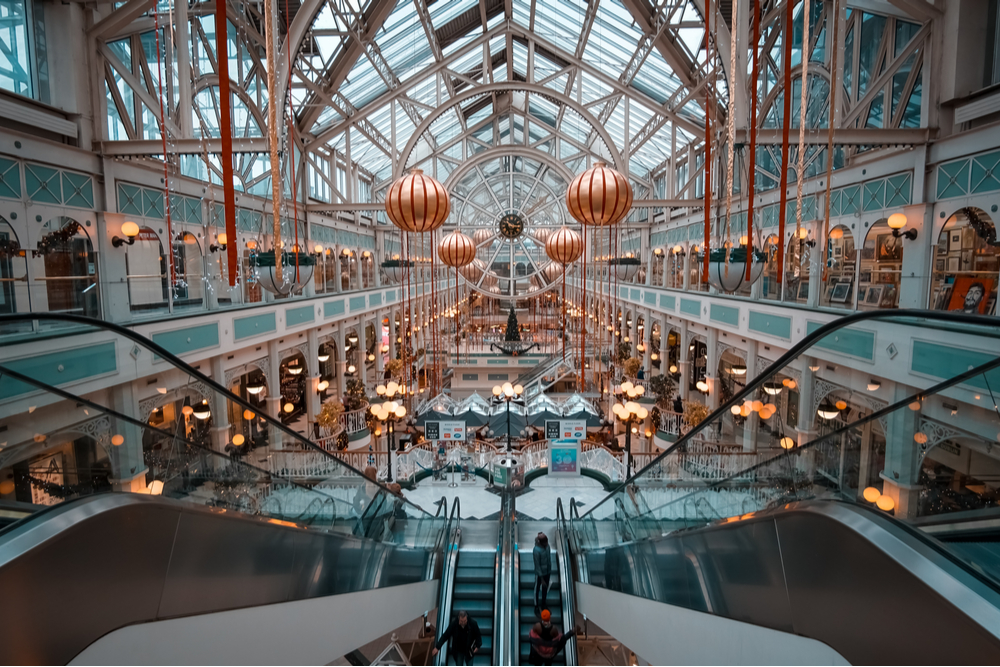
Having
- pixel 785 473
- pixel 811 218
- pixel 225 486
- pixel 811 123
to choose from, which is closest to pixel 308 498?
pixel 225 486

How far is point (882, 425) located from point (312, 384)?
15.9 metres

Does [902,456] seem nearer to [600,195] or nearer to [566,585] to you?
[566,585]

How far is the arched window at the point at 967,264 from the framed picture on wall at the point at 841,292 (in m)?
1.20

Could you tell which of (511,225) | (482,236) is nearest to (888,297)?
(511,225)

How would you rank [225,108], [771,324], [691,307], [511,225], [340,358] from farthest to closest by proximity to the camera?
[511,225] < [340,358] < [691,307] < [771,324] < [225,108]

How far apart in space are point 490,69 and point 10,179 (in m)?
16.2

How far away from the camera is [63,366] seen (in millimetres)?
3623

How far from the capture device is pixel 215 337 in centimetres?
1066

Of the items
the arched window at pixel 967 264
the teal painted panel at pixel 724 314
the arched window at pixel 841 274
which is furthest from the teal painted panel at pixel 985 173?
the teal painted panel at pixel 724 314

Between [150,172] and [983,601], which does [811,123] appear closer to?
[983,601]

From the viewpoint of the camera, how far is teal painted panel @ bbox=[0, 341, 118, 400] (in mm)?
2314

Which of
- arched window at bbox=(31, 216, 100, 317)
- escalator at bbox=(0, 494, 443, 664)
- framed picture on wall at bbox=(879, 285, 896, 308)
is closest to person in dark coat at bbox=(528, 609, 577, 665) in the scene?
escalator at bbox=(0, 494, 443, 664)

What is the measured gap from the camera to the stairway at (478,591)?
7344 millimetres

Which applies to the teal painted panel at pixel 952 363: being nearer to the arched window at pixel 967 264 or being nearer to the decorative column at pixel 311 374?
the arched window at pixel 967 264
